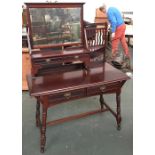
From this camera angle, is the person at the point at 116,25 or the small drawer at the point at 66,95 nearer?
the small drawer at the point at 66,95

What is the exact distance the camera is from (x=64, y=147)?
83.7 inches

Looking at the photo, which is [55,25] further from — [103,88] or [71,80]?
Result: [103,88]

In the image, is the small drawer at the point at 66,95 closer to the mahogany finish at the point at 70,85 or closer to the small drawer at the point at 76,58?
the mahogany finish at the point at 70,85

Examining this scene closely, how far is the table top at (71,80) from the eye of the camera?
1788mm

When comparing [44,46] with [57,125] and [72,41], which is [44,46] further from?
[57,125]

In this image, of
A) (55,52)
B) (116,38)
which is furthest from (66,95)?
(116,38)

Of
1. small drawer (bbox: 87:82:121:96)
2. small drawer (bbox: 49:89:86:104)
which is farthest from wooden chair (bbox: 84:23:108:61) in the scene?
small drawer (bbox: 49:89:86:104)

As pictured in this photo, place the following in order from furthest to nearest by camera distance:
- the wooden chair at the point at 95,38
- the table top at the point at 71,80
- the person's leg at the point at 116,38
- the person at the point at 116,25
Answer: the person's leg at the point at 116,38 → the person at the point at 116,25 → the wooden chair at the point at 95,38 → the table top at the point at 71,80

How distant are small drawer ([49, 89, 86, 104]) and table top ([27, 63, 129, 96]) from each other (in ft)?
0.21

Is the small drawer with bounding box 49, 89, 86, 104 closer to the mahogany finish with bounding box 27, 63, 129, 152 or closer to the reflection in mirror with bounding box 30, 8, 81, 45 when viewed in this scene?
the mahogany finish with bounding box 27, 63, 129, 152

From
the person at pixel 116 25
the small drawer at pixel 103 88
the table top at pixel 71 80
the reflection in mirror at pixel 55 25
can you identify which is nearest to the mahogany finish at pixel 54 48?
the reflection in mirror at pixel 55 25
